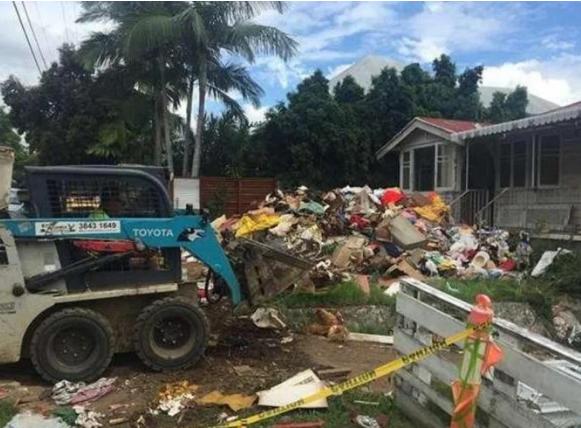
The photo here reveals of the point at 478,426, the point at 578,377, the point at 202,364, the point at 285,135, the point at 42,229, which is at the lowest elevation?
the point at 202,364

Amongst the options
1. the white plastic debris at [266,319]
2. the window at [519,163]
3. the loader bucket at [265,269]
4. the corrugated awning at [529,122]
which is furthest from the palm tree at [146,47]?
the loader bucket at [265,269]

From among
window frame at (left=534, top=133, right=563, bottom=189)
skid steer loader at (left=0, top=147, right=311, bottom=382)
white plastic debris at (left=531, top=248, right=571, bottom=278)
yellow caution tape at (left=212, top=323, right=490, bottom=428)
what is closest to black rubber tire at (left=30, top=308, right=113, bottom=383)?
skid steer loader at (left=0, top=147, right=311, bottom=382)

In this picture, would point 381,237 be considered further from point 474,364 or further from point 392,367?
point 474,364

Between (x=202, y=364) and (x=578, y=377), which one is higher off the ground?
(x=578, y=377)

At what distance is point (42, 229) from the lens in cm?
606

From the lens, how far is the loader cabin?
6184 millimetres

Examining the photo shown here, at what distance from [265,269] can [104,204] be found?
1.95 m

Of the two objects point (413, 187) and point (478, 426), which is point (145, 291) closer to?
point (478, 426)

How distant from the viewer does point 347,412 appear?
5.26 m

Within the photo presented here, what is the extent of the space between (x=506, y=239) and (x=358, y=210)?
11.8 ft

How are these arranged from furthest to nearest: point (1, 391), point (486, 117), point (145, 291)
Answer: point (486, 117)
point (145, 291)
point (1, 391)

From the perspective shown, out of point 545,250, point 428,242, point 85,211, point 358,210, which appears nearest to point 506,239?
point 545,250

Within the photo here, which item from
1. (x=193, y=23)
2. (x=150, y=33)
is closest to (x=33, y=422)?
(x=193, y=23)

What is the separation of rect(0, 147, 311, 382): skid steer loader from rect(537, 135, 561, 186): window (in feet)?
36.2
